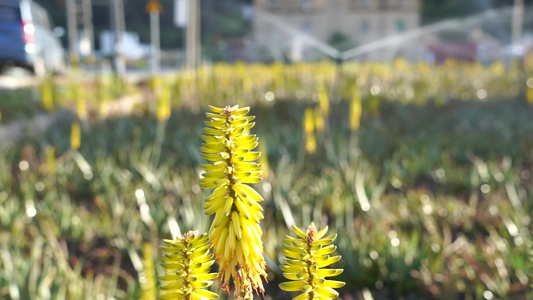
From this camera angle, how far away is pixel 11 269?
2143 mm

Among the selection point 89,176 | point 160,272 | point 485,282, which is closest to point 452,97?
point 89,176

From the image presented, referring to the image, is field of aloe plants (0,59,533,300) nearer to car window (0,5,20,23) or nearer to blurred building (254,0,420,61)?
car window (0,5,20,23)

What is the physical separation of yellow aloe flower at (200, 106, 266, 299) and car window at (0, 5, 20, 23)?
1086 cm

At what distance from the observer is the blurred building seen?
661 inches

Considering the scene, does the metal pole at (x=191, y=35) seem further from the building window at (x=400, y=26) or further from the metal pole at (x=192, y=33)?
the building window at (x=400, y=26)

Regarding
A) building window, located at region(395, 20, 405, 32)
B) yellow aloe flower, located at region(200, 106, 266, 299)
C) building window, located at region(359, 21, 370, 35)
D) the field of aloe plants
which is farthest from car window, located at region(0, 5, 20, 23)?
building window, located at region(395, 20, 405, 32)

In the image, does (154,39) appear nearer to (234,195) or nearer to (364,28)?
(364,28)

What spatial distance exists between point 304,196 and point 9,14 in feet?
29.4

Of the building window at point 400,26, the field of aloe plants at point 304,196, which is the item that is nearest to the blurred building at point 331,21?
the building window at point 400,26

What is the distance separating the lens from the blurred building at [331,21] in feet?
55.1

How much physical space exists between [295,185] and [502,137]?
2314 mm

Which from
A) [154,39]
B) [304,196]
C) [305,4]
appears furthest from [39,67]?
[304,196]

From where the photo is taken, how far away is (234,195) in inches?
22.1

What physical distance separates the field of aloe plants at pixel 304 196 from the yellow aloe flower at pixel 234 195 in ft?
0.95
